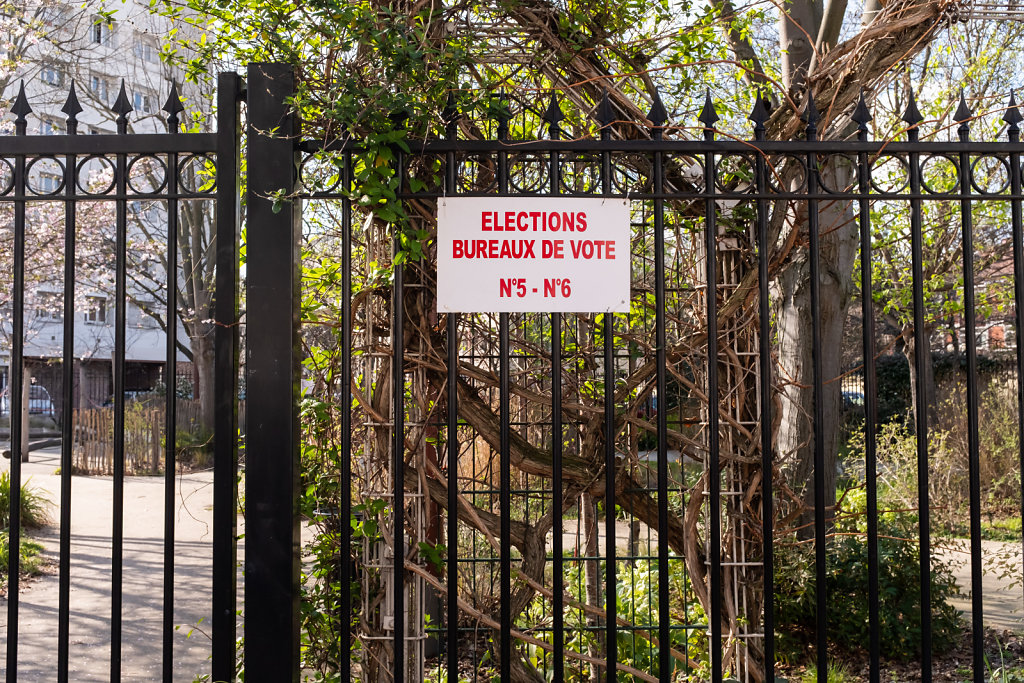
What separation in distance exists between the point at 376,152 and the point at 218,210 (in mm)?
633

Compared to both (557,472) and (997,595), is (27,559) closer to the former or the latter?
(557,472)

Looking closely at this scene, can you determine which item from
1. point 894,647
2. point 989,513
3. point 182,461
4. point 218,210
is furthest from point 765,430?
point 182,461

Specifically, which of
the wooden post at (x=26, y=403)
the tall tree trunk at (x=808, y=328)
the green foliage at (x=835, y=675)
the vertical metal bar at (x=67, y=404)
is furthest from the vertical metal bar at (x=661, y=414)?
the tall tree trunk at (x=808, y=328)

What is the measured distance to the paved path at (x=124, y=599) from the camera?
5742 mm

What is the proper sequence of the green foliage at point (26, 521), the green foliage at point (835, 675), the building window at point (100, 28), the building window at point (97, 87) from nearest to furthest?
the building window at point (100, 28) < the green foliage at point (835, 675) < the green foliage at point (26, 521) < the building window at point (97, 87)

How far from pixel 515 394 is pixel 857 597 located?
3.44 meters

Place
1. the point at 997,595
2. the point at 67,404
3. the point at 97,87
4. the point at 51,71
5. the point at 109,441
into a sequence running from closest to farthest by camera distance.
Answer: the point at 67,404
the point at 997,595
the point at 51,71
the point at 109,441
the point at 97,87

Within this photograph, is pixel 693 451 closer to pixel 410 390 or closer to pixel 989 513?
pixel 410 390

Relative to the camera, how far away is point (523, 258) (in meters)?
2.72

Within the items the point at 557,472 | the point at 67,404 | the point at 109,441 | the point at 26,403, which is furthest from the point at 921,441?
the point at 109,441

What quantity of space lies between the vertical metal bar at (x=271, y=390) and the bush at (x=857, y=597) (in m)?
3.96

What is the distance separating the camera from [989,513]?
10188mm

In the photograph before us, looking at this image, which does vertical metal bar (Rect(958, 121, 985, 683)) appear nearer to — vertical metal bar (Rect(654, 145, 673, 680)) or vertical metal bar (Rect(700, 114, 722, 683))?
vertical metal bar (Rect(700, 114, 722, 683))

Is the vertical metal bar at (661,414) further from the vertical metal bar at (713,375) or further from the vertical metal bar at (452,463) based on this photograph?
the vertical metal bar at (452,463)
